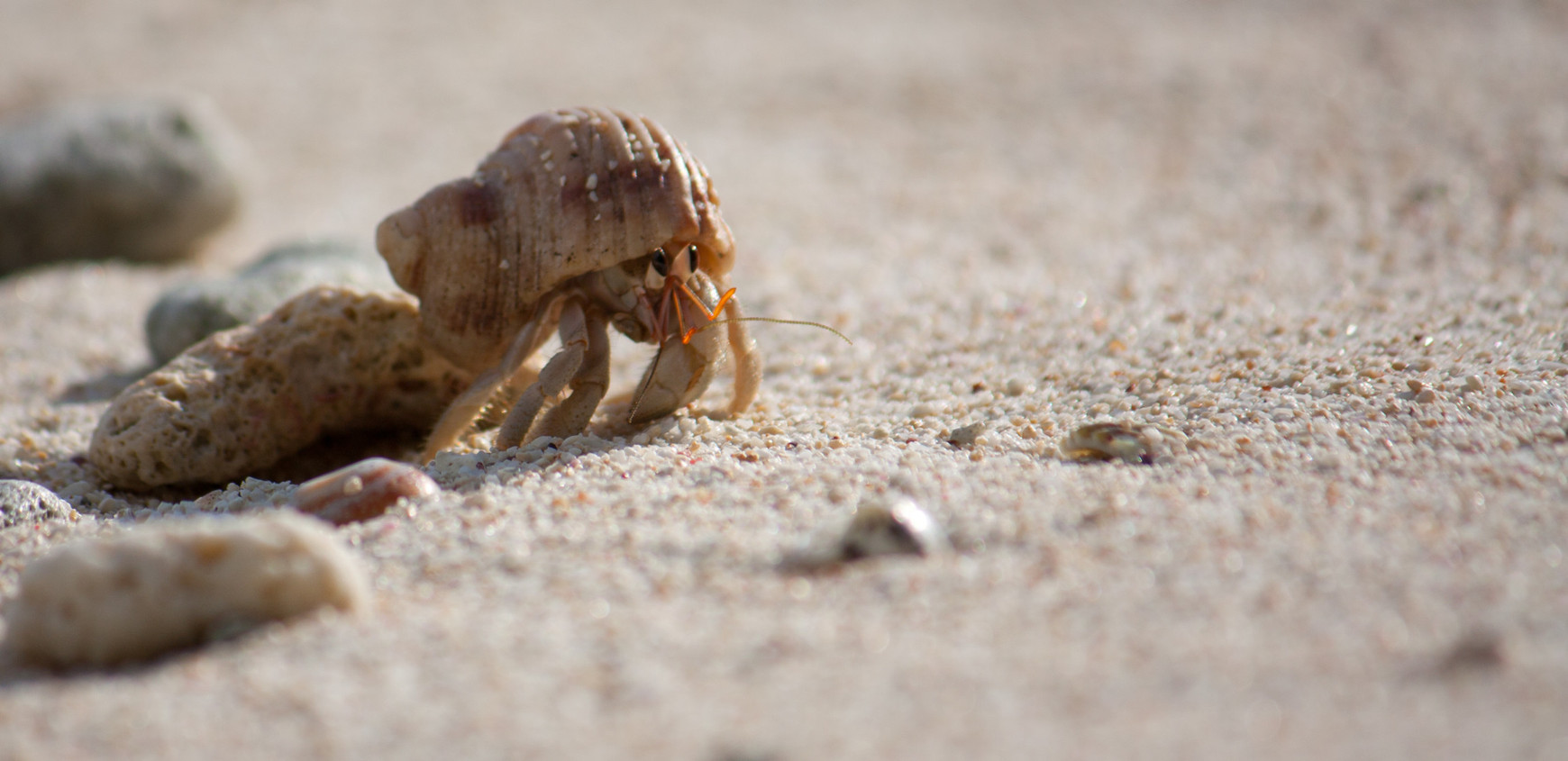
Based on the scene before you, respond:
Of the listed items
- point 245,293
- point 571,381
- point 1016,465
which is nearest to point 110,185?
point 245,293

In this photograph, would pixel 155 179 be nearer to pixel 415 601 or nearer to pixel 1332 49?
pixel 415 601

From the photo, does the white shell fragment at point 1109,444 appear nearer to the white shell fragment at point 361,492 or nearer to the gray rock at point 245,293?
the white shell fragment at point 361,492

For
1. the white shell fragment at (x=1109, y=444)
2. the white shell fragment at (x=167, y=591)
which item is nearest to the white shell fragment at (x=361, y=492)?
the white shell fragment at (x=167, y=591)

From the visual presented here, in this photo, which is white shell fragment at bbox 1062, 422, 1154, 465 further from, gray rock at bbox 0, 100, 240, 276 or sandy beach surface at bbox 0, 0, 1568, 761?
gray rock at bbox 0, 100, 240, 276

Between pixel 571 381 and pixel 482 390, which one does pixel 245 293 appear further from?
pixel 571 381

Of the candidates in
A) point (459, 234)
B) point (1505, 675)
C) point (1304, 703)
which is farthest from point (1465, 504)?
point (459, 234)
